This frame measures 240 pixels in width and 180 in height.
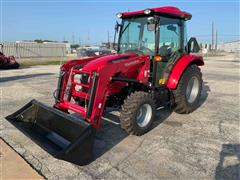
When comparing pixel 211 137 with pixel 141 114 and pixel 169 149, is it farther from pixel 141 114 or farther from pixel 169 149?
pixel 141 114

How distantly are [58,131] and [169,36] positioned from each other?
122 inches

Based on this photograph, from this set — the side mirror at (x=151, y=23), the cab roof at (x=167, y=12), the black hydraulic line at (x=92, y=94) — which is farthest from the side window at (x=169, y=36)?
the black hydraulic line at (x=92, y=94)

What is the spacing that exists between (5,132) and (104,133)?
188 centimetres

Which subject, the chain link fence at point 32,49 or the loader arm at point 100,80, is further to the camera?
the chain link fence at point 32,49

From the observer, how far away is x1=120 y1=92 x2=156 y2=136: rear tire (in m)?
4.38

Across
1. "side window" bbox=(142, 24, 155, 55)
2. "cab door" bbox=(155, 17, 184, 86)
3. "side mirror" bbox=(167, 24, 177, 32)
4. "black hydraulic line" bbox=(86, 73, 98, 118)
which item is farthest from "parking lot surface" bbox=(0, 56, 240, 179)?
"side mirror" bbox=(167, 24, 177, 32)

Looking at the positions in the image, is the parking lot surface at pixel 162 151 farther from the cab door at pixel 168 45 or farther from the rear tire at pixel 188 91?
the cab door at pixel 168 45

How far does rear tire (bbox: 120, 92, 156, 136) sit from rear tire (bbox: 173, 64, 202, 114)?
111 cm

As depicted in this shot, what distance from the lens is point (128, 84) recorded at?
4.96 m

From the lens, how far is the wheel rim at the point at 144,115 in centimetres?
474

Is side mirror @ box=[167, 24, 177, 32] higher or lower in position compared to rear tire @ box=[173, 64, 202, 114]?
higher

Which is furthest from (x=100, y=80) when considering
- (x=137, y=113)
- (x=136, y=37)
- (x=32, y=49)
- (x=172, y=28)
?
(x=32, y=49)

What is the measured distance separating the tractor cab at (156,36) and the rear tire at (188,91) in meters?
0.41

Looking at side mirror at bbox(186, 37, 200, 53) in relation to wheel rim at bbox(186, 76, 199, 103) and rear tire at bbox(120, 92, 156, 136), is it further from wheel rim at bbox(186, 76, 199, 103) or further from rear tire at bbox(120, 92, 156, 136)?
rear tire at bbox(120, 92, 156, 136)
